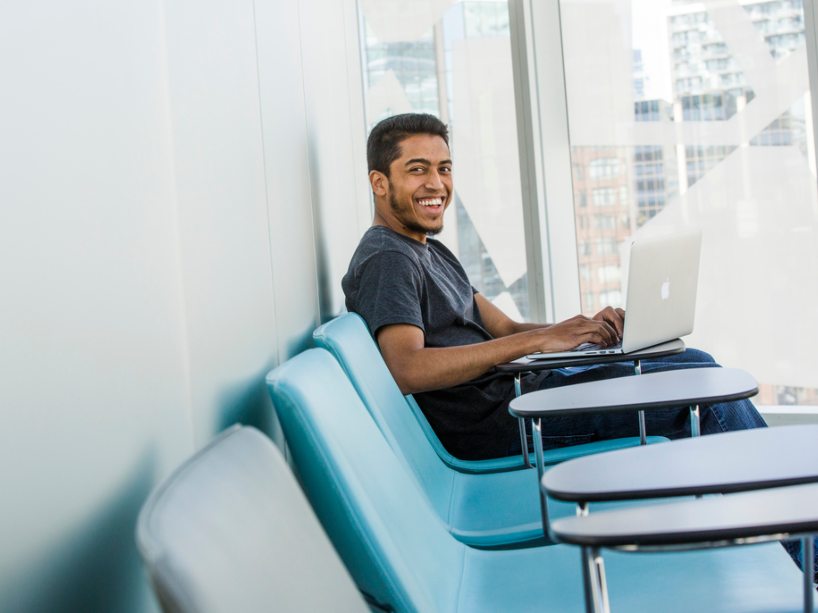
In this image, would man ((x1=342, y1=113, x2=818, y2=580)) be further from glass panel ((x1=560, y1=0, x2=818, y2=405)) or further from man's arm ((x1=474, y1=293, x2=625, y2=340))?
glass panel ((x1=560, y1=0, x2=818, y2=405))

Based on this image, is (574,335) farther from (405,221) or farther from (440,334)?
(405,221)

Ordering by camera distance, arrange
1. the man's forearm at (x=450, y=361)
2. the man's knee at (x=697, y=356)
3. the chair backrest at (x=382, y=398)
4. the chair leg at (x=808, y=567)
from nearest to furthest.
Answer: the chair leg at (x=808, y=567) < the chair backrest at (x=382, y=398) < the man's forearm at (x=450, y=361) < the man's knee at (x=697, y=356)

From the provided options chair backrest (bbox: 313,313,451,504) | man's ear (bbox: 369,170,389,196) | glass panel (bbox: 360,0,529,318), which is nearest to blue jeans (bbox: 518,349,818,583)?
chair backrest (bbox: 313,313,451,504)

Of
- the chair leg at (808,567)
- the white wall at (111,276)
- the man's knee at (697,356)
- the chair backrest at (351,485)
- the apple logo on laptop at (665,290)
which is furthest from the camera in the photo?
the man's knee at (697,356)

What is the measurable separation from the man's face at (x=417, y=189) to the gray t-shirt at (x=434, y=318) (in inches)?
2.9

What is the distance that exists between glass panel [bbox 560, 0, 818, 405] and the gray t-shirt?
49.8 inches

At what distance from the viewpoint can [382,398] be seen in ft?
5.90

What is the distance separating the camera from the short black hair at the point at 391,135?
2.70 metres

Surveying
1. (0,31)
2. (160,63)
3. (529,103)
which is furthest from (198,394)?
(529,103)

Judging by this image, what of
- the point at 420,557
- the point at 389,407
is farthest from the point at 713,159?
the point at 420,557

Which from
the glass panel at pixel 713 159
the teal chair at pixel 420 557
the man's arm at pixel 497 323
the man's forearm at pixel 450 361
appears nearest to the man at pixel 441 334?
the man's forearm at pixel 450 361

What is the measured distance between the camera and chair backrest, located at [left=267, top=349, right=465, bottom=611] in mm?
1062

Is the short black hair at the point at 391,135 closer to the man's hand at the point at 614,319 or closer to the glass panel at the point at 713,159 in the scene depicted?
the man's hand at the point at 614,319

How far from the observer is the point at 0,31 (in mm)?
630
